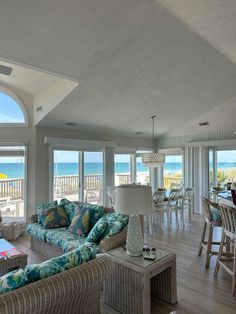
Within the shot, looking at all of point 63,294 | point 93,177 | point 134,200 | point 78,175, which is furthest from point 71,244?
point 93,177

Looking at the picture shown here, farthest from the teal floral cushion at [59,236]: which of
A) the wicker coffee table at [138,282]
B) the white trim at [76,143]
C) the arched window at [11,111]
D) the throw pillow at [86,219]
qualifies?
the arched window at [11,111]

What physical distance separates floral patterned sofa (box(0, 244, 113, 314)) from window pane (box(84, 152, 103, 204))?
4.35 meters

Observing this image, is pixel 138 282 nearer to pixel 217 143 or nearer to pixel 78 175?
pixel 78 175

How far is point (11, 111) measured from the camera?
514 centimetres

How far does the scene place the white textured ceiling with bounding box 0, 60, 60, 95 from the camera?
4270mm

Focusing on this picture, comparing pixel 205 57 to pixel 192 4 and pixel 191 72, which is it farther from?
pixel 192 4

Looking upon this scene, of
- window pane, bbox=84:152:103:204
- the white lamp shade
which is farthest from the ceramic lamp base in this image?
window pane, bbox=84:152:103:204

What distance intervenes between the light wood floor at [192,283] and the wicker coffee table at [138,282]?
4.5 inches

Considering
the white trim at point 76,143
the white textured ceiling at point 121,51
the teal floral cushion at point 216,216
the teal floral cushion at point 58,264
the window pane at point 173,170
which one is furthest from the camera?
the window pane at point 173,170

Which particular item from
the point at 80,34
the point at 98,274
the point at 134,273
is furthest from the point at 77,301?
the point at 80,34

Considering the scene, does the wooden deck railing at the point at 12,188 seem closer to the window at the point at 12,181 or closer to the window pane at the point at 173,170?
the window at the point at 12,181

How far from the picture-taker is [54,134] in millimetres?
5496

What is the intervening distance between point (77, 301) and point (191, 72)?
161 inches

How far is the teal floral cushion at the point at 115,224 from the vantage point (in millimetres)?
2956
